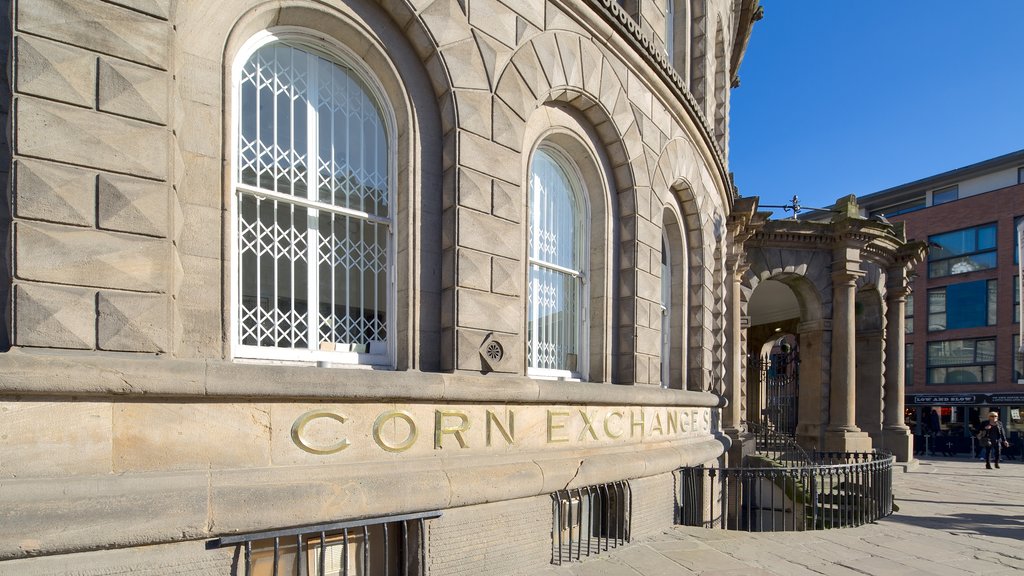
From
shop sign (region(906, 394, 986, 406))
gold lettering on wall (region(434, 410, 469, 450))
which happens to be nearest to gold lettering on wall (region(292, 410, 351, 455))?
gold lettering on wall (region(434, 410, 469, 450))

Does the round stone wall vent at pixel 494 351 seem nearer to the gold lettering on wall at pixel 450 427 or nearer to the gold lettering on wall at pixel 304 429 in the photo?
the gold lettering on wall at pixel 450 427

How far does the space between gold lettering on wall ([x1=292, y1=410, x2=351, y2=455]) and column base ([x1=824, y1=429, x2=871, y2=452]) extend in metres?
16.7

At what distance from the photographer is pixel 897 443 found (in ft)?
66.8

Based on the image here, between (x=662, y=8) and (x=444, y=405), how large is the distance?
7.36 meters

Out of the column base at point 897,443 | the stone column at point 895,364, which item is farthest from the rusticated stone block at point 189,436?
the stone column at point 895,364

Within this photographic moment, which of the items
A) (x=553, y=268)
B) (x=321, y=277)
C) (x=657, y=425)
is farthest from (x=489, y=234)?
(x=657, y=425)

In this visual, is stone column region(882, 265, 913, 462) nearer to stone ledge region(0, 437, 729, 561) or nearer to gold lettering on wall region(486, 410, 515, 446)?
stone ledge region(0, 437, 729, 561)

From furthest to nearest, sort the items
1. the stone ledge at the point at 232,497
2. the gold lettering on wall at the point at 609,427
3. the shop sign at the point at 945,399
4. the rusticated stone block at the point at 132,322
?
the shop sign at the point at 945,399
the gold lettering on wall at the point at 609,427
the rusticated stone block at the point at 132,322
the stone ledge at the point at 232,497

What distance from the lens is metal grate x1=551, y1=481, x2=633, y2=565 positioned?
21.2 feet

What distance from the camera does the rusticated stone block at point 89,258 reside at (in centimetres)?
391

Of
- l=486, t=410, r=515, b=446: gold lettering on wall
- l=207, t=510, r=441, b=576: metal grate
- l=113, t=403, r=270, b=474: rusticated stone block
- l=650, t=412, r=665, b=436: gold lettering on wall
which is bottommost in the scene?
l=207, t=510, r=441, b=576: metal grate

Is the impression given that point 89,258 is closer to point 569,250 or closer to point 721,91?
point 569,250

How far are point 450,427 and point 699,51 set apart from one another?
8997 millimetres

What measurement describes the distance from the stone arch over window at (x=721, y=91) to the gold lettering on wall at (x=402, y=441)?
10.6 metres
